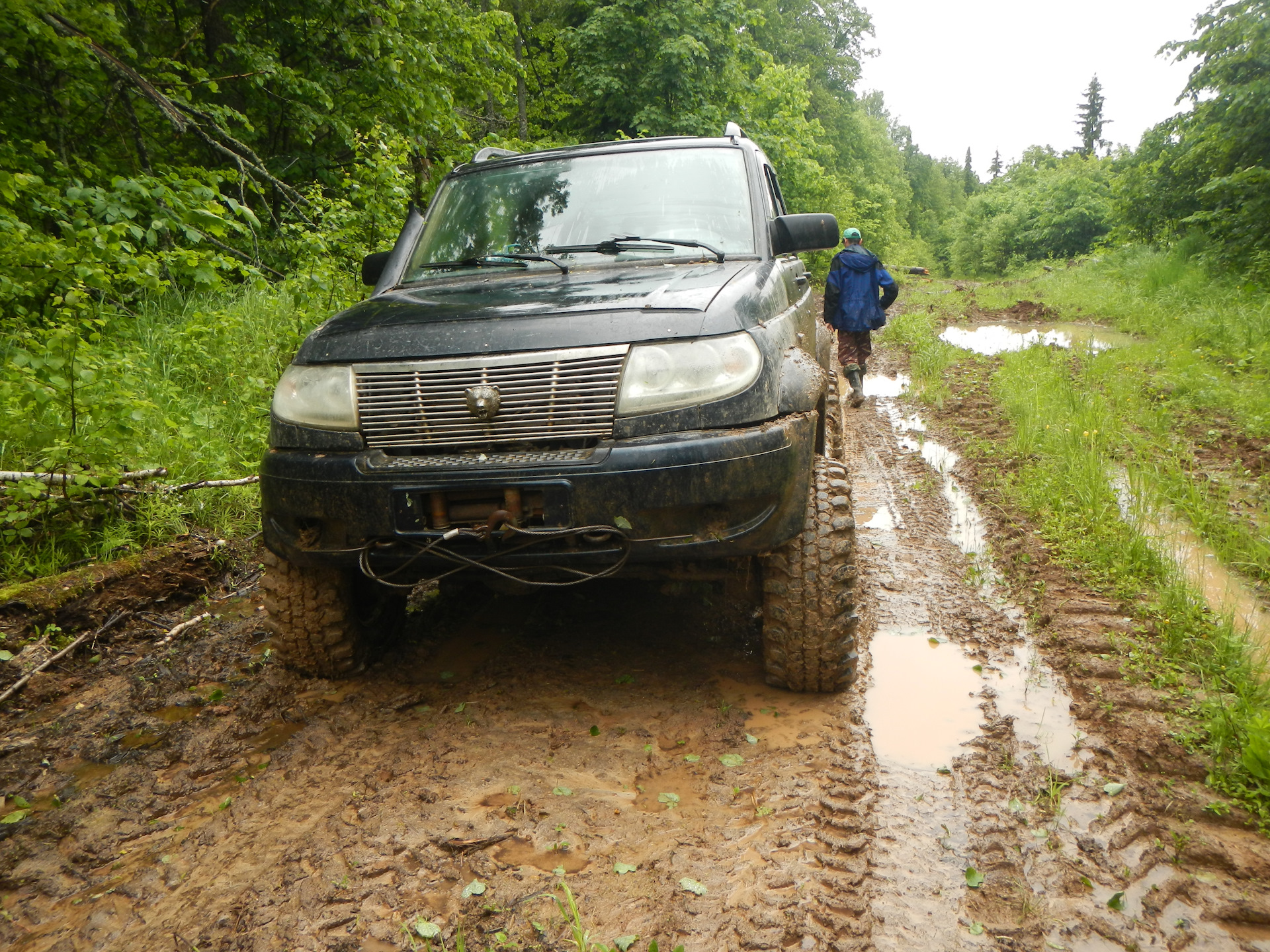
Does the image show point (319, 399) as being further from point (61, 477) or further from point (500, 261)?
point (61, 477)

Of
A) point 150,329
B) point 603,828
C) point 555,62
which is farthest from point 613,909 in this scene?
point 555,62

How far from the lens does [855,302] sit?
26.6 ft

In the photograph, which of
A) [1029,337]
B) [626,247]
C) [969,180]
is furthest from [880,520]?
[969,180]

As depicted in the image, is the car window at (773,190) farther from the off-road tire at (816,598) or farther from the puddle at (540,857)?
the puddle at (540,857)

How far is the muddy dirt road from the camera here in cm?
183

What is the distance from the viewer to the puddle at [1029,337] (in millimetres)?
10633

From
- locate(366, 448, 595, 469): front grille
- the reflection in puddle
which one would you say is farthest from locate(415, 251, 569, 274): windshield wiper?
the reflection in puddle

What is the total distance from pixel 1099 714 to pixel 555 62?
16.7 metres

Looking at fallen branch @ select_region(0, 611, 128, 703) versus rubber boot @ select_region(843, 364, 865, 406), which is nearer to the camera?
fallen branch @ select_region(0, 611, 128, 703)

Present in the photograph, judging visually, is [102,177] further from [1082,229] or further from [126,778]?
[1082,229]

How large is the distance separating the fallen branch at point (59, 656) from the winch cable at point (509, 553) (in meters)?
1.45

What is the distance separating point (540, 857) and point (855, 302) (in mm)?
7047

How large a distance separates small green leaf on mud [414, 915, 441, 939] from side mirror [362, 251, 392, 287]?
2.62 meters

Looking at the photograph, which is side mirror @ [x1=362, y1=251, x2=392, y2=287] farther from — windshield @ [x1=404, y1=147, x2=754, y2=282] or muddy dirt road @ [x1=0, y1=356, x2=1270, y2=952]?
muddy dirt road @ [x1=0, y1=356, x2=1270, y2=952]
